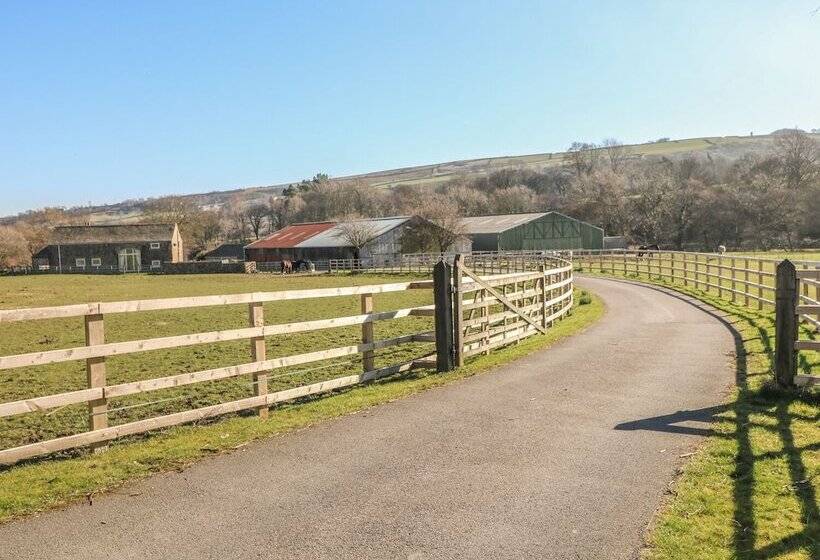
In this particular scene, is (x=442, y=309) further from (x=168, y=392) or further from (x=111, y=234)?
(x=111, y=234)

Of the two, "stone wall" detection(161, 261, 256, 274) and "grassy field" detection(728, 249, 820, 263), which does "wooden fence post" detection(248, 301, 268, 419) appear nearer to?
"grassy field" detection(728, 249, 820, 263)

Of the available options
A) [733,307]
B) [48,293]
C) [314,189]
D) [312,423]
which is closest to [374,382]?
[312,423]

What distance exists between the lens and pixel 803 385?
7828mm

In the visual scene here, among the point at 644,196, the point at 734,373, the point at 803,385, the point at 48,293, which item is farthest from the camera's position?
the point at 644,196

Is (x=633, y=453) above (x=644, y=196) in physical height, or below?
below

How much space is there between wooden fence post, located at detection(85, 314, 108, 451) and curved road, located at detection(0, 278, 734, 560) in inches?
47.4

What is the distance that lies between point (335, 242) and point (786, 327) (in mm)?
67806

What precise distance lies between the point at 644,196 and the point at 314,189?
76.8 m

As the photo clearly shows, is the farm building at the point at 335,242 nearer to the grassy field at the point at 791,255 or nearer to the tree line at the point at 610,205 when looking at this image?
the tree line at the point at 610,205

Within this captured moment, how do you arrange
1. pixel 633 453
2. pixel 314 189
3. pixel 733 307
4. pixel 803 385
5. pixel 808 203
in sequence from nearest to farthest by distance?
1. pixel 633 453
2. pixel 803 385
3. pixel 733 307
4. pixel 808 203
5. pixel 314 189

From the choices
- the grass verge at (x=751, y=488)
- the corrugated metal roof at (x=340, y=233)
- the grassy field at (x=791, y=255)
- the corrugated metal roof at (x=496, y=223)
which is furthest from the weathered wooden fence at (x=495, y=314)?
the corrugated metal roof at (x=496, y=223)

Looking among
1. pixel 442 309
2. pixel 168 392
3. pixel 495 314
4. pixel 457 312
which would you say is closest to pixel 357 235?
pixel 495 314

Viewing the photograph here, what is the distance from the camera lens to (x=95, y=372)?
21.1 feet

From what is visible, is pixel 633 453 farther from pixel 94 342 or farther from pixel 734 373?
pixel 94 342
